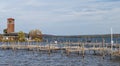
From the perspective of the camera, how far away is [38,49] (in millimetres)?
85812

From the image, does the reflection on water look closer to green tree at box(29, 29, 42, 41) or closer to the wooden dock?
the wooden dock

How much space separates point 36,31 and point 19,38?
19.4m

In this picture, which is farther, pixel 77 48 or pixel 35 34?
pixel 35 34

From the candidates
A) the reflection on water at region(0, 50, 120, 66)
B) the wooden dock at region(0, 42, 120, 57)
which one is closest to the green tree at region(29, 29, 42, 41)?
the wooden dock at region(0, 42, 120, 57)

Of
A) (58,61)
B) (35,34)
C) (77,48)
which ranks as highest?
(35,34)

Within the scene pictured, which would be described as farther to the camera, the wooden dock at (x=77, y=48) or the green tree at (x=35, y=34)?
the green tree at (x=35, y=34)

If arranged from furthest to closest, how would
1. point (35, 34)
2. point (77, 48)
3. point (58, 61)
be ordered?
point (35, 34) → point (77, 48) → point (58, 61)

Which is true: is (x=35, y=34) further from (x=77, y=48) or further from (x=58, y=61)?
(x=58, y=61)

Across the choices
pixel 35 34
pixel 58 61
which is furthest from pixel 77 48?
pixel 35 34

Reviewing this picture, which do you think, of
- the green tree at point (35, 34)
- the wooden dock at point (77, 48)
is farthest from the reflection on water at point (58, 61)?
the green tree at point (35, 34)

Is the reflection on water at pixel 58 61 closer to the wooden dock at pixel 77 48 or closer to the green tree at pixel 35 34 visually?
the wooden dock at pixel 77 48

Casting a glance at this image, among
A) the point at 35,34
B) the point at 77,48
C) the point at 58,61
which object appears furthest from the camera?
the point at 35,34

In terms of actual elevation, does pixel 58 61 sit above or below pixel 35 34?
below

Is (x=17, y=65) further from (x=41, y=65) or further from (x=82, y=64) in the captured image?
(x=82, y=64)
